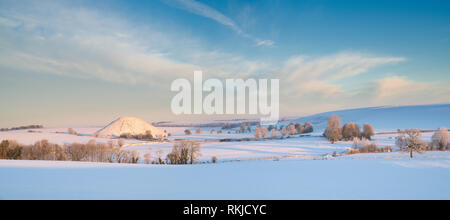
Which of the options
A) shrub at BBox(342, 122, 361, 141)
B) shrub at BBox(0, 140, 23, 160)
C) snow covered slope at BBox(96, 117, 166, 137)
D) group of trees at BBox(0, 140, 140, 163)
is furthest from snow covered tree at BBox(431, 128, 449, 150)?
snow covered slope at BBox(96, 117, 166, 137)

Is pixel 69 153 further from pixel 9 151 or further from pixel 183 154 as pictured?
pixel 183 154

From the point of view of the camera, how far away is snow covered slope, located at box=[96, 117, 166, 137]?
101762 mm

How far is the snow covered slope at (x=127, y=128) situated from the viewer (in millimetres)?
101762

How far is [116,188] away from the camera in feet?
25.5

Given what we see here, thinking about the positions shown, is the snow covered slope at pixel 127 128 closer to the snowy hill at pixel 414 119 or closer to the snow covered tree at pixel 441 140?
the snowy hill at pixel 414 119

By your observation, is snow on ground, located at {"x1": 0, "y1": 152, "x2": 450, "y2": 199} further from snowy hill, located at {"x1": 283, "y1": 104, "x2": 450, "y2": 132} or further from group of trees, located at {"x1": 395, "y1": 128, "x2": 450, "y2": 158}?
snowy hill, located at {"x1": 283, "y1": 104, "x2": 450, "y2": 132}

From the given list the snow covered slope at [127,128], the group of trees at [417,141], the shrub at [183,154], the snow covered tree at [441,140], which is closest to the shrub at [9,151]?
the shrub at [183,154]

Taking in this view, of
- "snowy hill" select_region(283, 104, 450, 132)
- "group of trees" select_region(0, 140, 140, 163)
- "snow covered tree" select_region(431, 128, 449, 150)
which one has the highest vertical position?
"snowy hill" select_region(283, 104, 450, 132)

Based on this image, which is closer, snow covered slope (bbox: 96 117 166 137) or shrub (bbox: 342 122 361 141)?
shrub (bbox: 342 122 361 141)

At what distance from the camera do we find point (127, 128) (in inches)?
4190

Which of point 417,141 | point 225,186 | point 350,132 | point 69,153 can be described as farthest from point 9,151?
point 350,132
